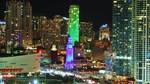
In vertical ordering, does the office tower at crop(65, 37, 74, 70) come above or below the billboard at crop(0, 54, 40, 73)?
below

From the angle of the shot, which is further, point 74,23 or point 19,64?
point 74,23

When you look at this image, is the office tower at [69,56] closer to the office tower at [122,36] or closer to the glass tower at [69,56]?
the glass tower at [69,56]

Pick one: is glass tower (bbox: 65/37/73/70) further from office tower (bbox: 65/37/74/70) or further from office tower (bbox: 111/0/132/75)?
office tower (bbox: 111/0/132/75)

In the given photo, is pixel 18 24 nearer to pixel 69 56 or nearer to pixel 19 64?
pixel 69 56

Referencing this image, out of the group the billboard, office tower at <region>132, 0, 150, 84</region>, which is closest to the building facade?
office tower at <region>132, 0, 150, 84</region>

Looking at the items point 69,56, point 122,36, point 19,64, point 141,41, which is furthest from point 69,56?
point 19,64

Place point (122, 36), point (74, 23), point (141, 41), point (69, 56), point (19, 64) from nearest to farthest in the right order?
point (19, 64) → point (141, 41) → point (122, 36) → point (69, 56) → point (74, 23)
